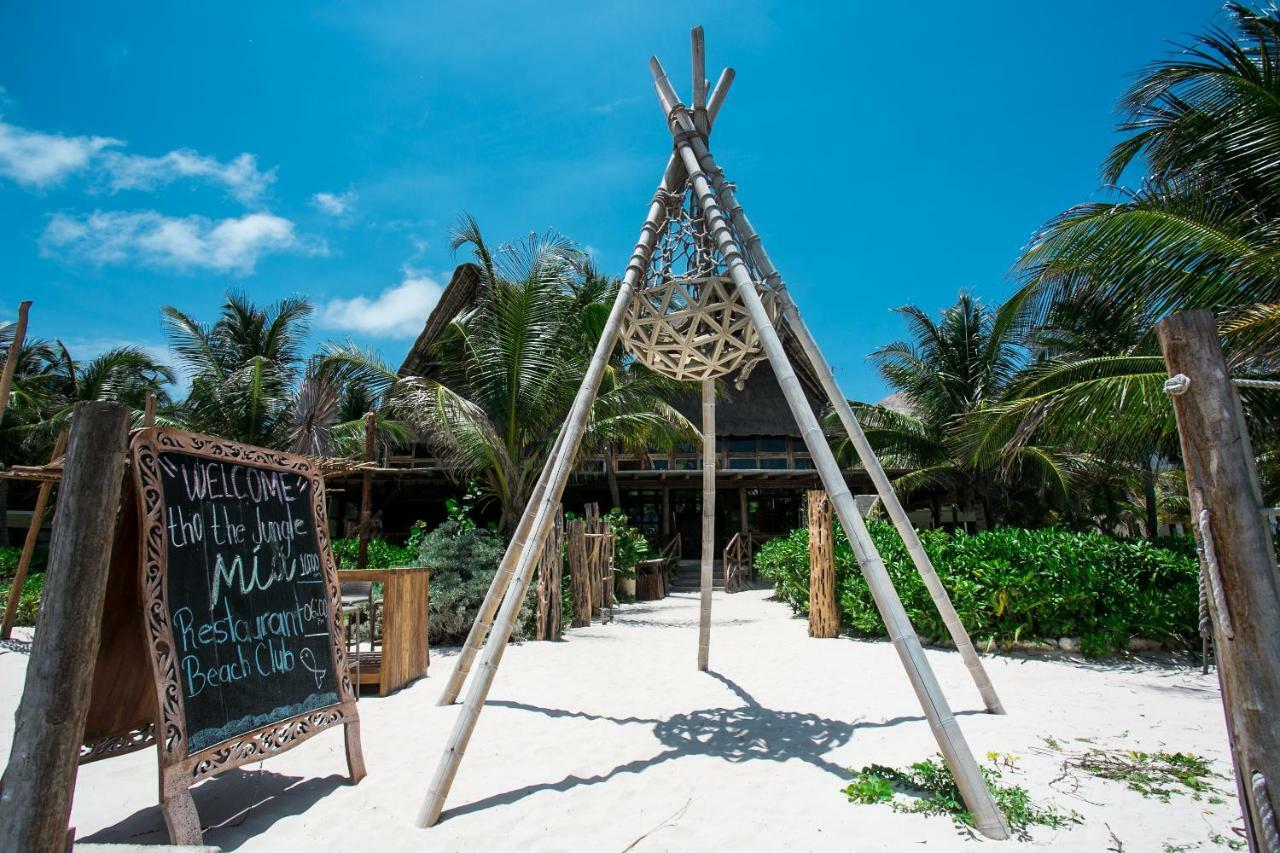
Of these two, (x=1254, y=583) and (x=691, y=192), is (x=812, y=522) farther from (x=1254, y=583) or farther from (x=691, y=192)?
(x=1254, y=583)

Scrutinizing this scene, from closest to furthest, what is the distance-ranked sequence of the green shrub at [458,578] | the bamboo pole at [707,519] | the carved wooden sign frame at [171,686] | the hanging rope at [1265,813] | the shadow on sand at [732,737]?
the hanging rope at [1265,813] < the carved wooden sign frame at [171,686] < the shadow on sand at [732,737] < the bamboo pole at [707,519] < the green shrub at [458,578]

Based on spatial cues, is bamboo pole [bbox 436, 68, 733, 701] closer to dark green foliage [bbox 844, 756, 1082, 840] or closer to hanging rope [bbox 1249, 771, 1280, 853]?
dark green foliage [bbox 844, 756, 1082, 840]

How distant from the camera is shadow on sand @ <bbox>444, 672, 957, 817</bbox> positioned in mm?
3701

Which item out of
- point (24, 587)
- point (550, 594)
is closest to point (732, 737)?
→ point (550, 594)

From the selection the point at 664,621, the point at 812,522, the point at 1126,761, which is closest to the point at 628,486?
the point at 664,621

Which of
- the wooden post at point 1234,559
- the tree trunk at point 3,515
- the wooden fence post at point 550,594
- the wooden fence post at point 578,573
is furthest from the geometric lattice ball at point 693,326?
the tree trunk at point 3,515

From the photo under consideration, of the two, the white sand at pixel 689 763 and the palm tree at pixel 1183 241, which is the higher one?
the palm tree at pixel 1183 241

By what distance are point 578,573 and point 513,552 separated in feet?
17.4

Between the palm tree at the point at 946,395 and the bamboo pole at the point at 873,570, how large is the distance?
11850mm

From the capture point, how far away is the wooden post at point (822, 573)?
825cm

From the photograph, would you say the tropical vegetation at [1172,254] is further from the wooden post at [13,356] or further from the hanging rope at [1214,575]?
the wooden post at [13,356]

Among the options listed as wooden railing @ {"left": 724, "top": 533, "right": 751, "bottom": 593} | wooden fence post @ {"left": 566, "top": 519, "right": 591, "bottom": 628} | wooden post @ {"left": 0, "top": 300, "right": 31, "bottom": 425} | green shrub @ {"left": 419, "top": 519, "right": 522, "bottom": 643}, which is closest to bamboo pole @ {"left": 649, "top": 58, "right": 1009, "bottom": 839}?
wooden post @ {"left": 0, "top": 300, "right": 31, "bottom": 425}

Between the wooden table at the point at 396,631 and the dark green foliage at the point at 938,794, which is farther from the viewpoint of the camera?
the wooden table at the point at 396,631

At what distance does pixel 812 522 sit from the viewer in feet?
28.0
